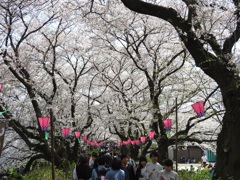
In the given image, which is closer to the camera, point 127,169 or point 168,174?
point 168,174

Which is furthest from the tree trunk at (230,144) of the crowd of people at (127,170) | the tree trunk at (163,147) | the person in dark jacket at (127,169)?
the tree trunk at (163,147)

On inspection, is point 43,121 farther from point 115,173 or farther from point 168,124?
point 115,173

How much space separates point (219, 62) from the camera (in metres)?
7.20

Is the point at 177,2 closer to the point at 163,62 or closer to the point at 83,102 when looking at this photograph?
the point at 163,62

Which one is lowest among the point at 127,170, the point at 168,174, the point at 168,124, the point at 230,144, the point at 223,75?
the point at 168,174

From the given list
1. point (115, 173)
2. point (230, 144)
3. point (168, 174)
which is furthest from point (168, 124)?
point (115, 173)

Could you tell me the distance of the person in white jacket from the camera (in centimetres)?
742

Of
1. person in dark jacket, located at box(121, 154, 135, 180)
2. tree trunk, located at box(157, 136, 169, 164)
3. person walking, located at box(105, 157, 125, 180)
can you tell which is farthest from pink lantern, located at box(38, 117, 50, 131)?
person walking, located at box(105, 157, 125, 180)

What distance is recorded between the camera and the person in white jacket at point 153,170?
7.42 m

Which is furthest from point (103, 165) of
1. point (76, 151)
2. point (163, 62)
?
point (76, 151)

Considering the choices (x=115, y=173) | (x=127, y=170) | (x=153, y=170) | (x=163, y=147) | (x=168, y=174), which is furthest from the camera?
(x=163, y=147)

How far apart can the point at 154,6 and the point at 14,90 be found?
47.5 ft

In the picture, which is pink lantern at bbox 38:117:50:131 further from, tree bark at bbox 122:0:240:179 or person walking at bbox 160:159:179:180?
person walking at bbox 160:159:179:180

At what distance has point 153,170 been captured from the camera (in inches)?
294
